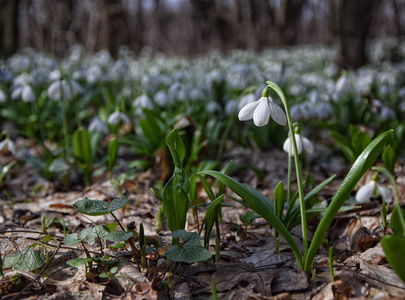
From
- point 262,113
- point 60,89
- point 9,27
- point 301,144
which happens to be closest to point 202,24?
point 9,27

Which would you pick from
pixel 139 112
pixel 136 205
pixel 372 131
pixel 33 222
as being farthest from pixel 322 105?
pixel 33 222

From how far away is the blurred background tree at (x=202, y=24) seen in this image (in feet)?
23.3

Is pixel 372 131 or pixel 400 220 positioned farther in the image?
pixel 372 131

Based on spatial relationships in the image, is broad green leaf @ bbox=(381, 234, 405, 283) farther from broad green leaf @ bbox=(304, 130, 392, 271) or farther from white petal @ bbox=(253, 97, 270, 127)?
white petal @ bbox=(253, 97, 270, 127)

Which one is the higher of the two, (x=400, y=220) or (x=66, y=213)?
(x=400, y=220)

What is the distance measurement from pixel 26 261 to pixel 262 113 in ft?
3.78

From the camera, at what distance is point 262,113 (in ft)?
5.02

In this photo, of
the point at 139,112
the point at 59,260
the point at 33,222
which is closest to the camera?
the point at 59,260

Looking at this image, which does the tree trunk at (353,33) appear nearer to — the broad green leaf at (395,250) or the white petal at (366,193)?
the white petal at (366,193)

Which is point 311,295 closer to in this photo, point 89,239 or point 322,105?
point 89,239

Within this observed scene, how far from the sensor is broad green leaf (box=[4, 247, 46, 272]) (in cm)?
158

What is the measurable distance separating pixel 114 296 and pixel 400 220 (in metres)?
1.14

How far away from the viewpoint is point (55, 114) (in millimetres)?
4602

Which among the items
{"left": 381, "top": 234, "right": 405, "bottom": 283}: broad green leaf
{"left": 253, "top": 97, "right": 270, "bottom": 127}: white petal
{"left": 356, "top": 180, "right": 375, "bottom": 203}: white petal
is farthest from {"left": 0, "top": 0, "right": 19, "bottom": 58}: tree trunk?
{"left": 381, "top": 234, "right": 405, "bottom": 283}: broad green leaf
